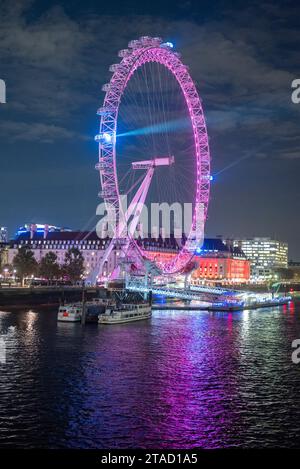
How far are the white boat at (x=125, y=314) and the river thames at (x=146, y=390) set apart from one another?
8082mm

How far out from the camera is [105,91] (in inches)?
2274

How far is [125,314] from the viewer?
53562mm

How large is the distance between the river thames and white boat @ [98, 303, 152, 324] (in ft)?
26.5

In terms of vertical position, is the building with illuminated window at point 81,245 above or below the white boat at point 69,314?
above

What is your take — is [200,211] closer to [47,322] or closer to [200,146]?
[200,146]

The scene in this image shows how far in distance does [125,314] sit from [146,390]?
29.1 meters

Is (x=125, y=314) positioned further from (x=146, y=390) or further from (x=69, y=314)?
(x=146, y=390)

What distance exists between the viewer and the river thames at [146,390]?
61.3ft

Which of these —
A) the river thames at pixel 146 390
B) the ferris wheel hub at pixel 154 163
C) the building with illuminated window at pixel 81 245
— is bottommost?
the river thames at pixel 146 390

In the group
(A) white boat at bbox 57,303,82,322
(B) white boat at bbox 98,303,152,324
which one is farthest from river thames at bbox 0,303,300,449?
(B) white boat at bbox 98,303,152,324

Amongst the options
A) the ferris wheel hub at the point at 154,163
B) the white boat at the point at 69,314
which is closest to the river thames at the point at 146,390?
the white boat at the point at 69,314

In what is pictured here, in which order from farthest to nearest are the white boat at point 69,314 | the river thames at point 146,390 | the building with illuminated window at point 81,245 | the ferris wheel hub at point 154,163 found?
the building with illuminated window at point 81,245 < the ferris wheel hub at point 154,163 < the white boat at point 69,314 < the river thames at point 146,390

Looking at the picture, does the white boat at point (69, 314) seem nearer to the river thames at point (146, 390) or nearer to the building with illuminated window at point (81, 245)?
the river thames at point (146, 390)
